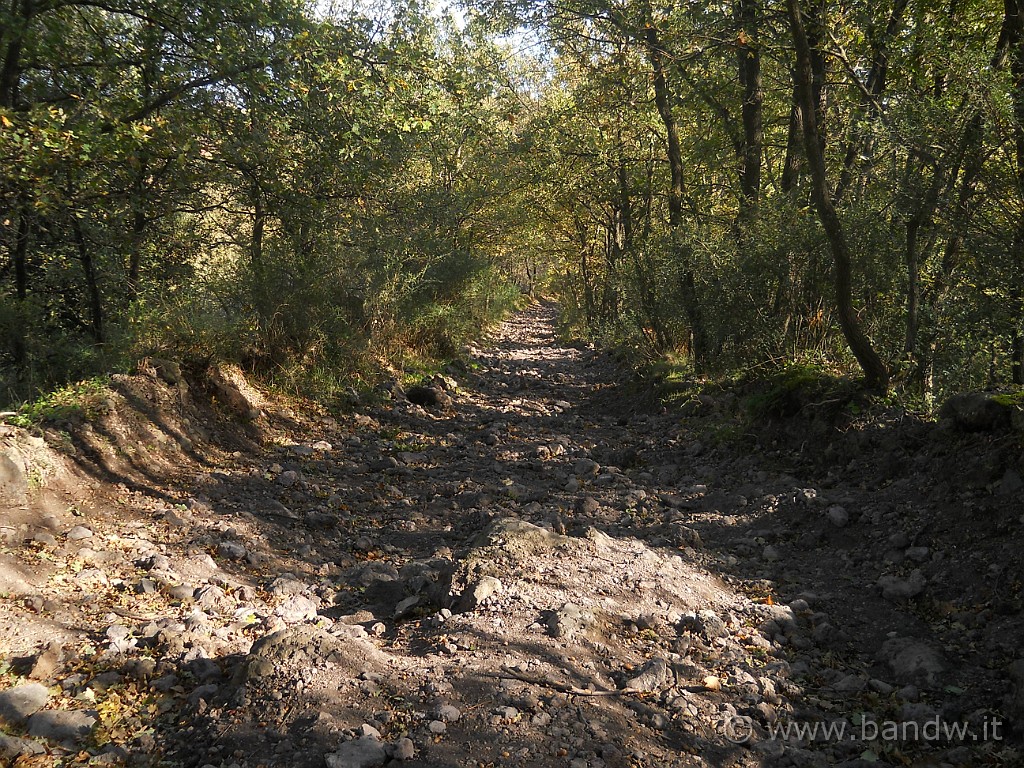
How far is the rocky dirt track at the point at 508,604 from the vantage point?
2.80 m

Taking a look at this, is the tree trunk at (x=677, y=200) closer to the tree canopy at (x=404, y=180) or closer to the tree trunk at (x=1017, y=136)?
the tree canopy at (x=404, y=180)

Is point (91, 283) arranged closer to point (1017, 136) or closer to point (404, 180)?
point (404, 180)

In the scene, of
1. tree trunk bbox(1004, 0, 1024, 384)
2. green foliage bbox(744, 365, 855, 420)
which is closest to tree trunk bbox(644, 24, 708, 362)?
green foliage bbox(744, 365, 855, 420)

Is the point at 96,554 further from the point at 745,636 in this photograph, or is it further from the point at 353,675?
the point at 745,636

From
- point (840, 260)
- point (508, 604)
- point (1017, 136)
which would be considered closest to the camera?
point (508, 604)

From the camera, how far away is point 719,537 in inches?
210

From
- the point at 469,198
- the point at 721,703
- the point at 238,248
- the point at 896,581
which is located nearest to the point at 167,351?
the point at 238,248

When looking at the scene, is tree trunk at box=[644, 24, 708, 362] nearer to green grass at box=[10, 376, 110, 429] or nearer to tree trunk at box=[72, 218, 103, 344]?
tree trunk at box=[72, 218, 103, 344]

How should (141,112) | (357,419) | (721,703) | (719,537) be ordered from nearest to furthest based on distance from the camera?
1. (721,703)
2. (719,537)
3. (141,112)
4. (357,419)

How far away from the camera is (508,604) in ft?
12.6

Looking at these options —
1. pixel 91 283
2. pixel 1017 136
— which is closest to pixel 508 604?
pixel 1017 136

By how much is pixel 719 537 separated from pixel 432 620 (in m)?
2.64

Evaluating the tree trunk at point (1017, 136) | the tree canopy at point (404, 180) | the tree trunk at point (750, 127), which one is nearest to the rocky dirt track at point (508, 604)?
the tree trunk at point (1017, 136)

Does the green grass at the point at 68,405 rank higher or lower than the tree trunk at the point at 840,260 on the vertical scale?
lower
